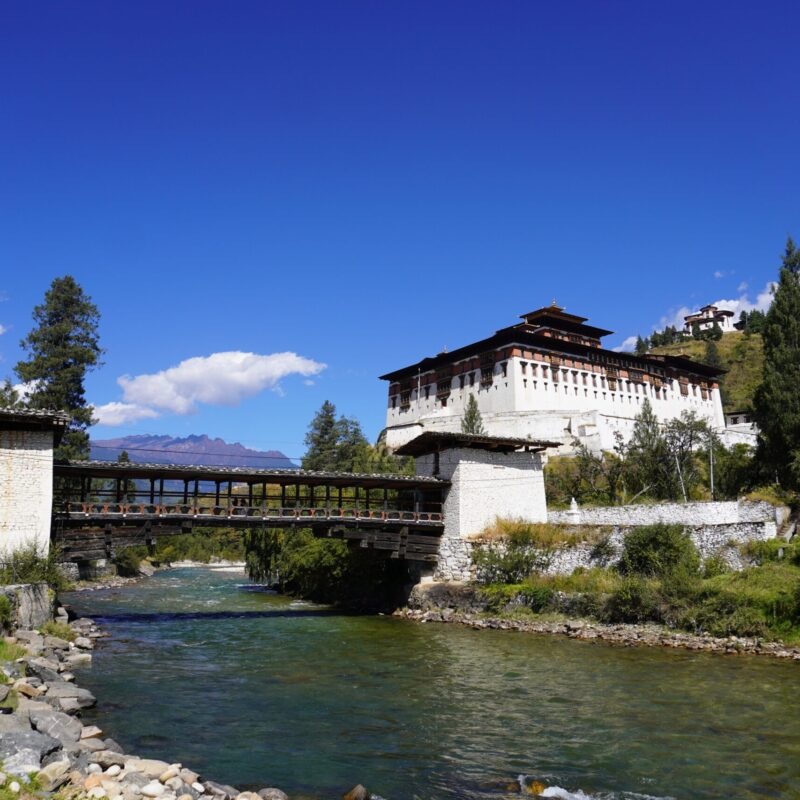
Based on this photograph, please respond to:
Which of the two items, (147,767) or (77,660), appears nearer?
(147,767)

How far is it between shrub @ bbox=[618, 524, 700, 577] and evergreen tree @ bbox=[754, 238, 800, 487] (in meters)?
10.0

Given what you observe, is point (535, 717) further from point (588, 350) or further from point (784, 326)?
point (588, 350)

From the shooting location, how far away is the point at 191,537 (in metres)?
87.7

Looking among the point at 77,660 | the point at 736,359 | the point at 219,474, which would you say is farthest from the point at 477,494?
the point at 736,359

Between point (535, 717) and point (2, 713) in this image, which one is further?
point (535, 717)

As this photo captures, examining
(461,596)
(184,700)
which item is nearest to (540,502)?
(461,596)

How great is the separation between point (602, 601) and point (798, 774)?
1656 centimetres

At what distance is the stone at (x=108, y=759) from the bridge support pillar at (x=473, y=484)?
2566 centimetres

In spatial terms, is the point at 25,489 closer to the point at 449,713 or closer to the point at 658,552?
the point at 449,713

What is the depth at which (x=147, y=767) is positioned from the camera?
10.4 meters

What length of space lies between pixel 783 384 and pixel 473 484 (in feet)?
57.7

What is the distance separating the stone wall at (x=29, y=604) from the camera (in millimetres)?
19969

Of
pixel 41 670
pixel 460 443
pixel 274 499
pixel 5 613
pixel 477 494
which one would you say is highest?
pixel 460 443

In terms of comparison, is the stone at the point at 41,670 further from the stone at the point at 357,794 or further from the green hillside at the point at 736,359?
the green hillside at the point at 736,359
